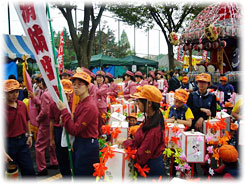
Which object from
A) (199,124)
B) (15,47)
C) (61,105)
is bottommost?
(199,124)

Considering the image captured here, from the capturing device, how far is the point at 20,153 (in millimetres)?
3391

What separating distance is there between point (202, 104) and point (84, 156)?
95.2 inches

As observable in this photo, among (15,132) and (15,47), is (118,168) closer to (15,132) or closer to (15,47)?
(15,132)

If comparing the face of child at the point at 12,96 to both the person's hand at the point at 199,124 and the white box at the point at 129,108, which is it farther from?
the white box at the point at 129,108

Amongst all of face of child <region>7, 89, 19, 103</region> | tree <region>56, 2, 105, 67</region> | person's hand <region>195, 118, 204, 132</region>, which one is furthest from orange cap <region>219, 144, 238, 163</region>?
tree <region>56, 2, 105, 67</region>

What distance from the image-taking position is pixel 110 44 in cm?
3706

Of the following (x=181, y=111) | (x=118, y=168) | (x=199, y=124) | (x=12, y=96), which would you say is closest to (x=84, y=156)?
(x=118, y=168)

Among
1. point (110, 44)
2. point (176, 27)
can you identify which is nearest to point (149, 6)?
point (176, 27)

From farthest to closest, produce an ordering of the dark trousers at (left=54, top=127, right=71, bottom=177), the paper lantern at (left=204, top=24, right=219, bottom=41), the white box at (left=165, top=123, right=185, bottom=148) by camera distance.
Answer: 1. the paper lantern at (left=204, top=24, right=219, bottom=41)
2. the white box at (left=165, top=123, right=185, bottom=148)
3. the dark trousers at (left=54, top=127, right=71, bottom=177)

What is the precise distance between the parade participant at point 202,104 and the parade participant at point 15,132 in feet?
8.99

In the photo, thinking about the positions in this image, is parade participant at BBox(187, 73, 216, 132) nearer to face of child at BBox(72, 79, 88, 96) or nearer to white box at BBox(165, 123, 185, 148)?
white box at BBox(165, 123, 185, 148)

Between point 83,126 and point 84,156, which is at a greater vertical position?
point 83,126

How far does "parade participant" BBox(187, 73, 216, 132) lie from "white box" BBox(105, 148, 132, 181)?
1.95 metres

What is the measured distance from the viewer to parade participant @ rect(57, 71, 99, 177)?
2795mm
